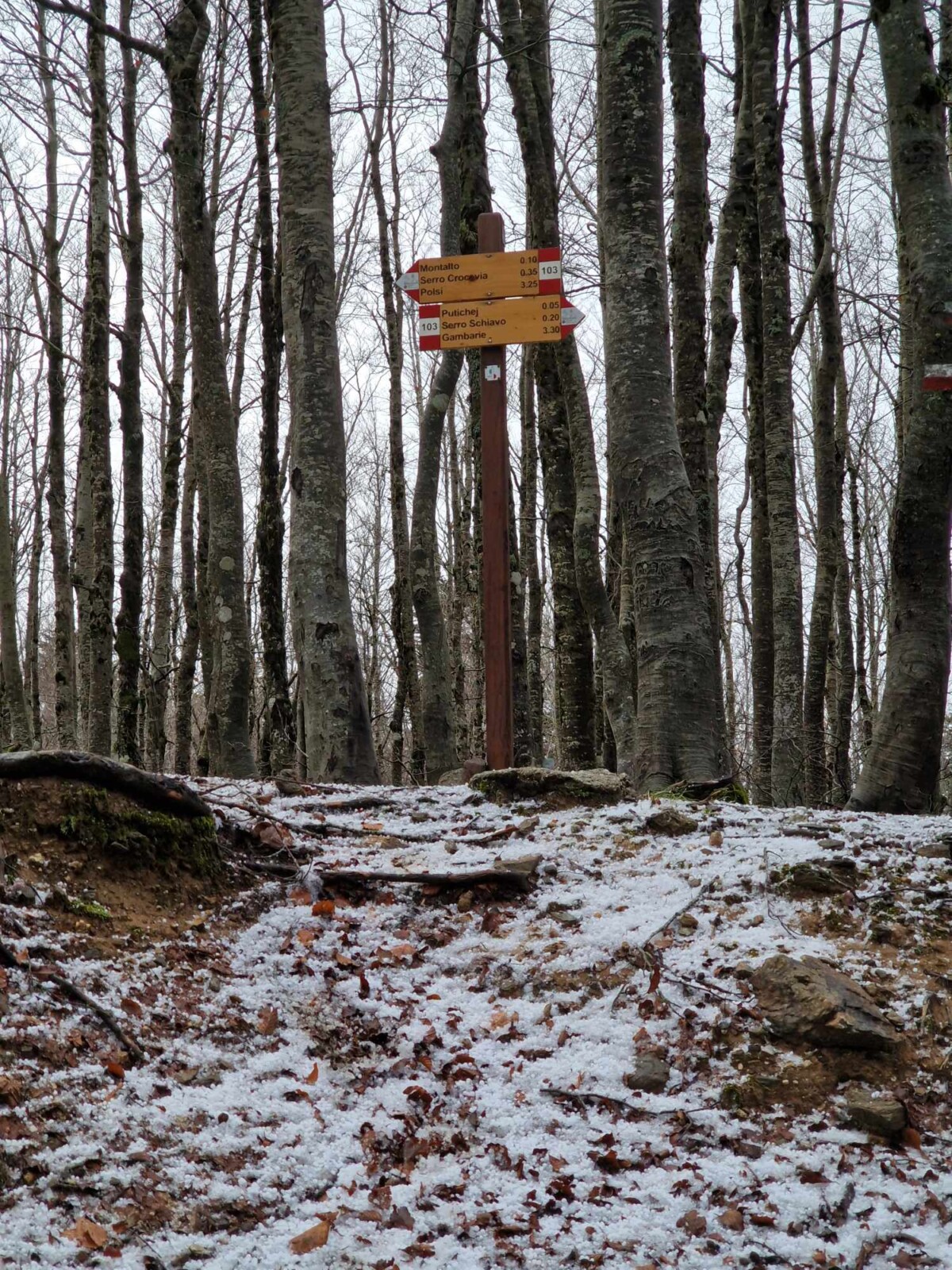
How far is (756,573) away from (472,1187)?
7.02 meters

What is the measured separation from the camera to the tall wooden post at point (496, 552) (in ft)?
15.4

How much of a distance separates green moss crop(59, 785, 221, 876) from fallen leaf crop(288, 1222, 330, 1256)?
1447 mm

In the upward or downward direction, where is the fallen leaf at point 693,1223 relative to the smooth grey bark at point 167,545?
downward

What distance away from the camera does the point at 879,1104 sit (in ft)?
6.92

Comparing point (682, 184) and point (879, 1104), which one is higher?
point (682, 184)

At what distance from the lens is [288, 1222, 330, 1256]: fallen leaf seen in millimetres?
1746

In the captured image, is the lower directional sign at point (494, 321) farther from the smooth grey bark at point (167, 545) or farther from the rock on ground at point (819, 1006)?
the smooth grey bark at point (167, 545)

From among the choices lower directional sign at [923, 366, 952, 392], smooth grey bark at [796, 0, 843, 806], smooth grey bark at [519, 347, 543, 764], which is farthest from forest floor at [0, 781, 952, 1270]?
smooth grey bark at [519, 347, 543, 764]

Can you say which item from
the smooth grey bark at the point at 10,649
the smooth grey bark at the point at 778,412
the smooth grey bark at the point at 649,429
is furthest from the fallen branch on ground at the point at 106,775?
the smooth grey bark at the point at 10,649

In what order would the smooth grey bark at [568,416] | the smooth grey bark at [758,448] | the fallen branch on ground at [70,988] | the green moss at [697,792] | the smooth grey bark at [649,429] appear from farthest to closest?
the smooth grey bark at [758,448]
the smooth grey bark at [568,416]
the smooth grey bark at [649,429]
the green moss at [697,792]
the fallen branch on ground at [70,988]

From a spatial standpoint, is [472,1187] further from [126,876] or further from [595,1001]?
[126,876]

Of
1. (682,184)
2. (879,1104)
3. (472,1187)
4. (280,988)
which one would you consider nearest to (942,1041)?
(879,1104)

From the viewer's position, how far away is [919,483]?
12.8ft

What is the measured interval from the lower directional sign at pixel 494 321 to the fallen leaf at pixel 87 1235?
3998 millimetres
